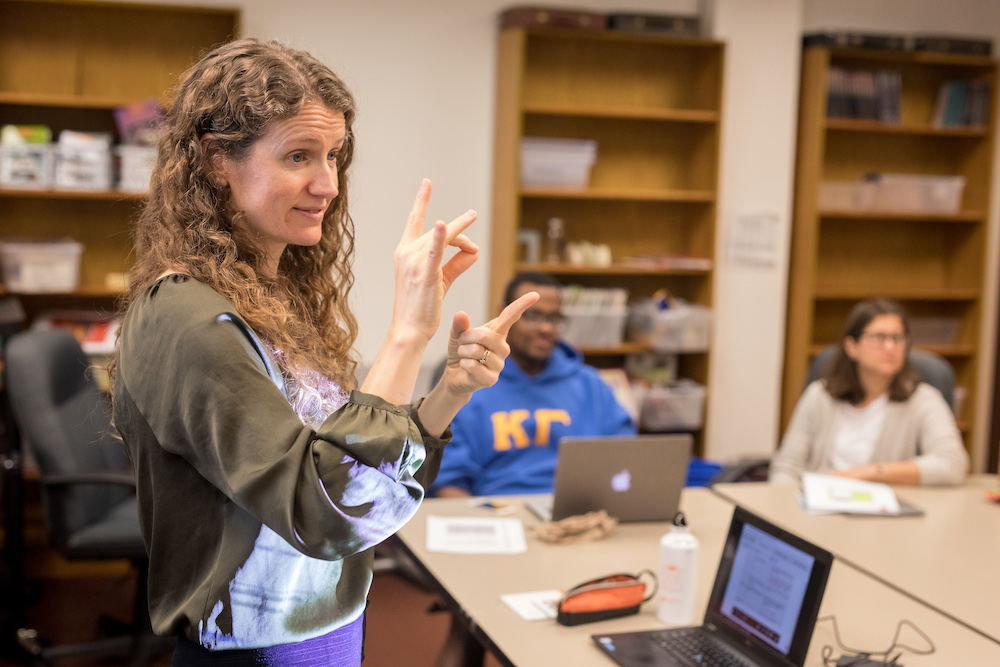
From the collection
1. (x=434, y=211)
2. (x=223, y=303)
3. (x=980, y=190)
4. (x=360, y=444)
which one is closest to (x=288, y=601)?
(x=360, y=444)

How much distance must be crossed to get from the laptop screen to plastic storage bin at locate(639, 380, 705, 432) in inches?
104

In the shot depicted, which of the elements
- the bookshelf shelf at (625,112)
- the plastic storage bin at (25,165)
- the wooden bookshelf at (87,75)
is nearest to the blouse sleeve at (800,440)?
the bookshelf shelf at (625,112)

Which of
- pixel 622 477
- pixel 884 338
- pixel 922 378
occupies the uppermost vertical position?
pixel 884 338

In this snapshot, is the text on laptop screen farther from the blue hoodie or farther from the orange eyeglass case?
the blue hoodie

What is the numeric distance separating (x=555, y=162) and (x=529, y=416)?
160 centimetres

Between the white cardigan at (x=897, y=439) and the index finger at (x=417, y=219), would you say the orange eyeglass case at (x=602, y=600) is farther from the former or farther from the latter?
the white cardigan at (x=897, y=439)

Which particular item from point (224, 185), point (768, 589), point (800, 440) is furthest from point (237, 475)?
point (800, 440)

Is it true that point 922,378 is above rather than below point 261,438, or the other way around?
below

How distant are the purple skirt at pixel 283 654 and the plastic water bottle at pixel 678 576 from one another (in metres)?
0.73

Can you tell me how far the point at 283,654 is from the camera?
1.04m

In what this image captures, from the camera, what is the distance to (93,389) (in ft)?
10.1

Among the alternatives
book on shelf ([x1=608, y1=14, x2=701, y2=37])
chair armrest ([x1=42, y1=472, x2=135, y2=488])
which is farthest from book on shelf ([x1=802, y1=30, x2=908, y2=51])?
chair armrest ([x1=42, y1=472, x2=135, y2=488])

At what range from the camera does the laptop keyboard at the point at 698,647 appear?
1.51 m

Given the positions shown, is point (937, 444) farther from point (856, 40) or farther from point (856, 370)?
point (856, 40)
